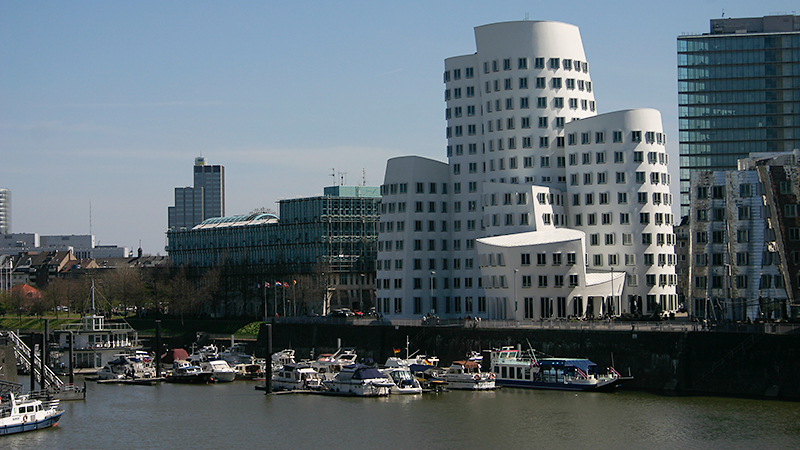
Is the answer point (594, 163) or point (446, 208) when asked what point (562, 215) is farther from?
point (446, 208)

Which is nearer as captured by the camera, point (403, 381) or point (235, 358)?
point (403, 381)

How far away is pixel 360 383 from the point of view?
4136 inches

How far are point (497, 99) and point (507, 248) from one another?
27377 millimetres

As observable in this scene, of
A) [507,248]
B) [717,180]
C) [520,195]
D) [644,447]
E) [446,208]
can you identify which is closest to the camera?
[644,447]

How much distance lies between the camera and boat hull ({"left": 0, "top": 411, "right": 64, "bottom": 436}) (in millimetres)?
84700

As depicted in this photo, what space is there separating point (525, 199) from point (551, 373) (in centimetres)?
4304

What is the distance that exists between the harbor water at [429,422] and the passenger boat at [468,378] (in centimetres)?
131

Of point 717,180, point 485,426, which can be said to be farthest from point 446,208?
point 485,426

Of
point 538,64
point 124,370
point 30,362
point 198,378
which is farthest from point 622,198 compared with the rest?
point 30,362

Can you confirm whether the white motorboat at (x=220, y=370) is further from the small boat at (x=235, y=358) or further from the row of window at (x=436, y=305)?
the row of window at (x=436, y=305)

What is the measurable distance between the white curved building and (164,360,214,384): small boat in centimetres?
3764

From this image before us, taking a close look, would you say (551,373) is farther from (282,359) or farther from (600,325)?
(282,359)

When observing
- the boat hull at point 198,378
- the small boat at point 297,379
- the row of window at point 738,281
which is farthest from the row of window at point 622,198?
the boat hull at point 198,378

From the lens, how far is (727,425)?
3307 inches
